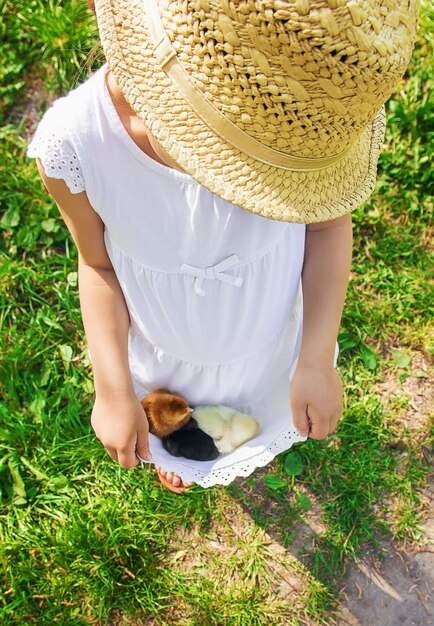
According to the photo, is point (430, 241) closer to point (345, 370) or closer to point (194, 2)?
point (345, 370)

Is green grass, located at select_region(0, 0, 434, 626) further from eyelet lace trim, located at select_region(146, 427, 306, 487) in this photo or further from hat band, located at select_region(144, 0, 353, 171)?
hat band, located at select_region(144, 0, 353, 171)

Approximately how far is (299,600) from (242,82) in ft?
6.45

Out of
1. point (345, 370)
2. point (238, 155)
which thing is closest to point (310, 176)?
point (238, 155)

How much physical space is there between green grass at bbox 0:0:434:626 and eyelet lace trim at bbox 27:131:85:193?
856 millimetres

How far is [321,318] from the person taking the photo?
1.62 m

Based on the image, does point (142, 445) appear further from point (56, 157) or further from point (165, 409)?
point (56, 157)

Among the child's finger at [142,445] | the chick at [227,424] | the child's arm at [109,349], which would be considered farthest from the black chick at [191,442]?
the child's arm at [109,349]

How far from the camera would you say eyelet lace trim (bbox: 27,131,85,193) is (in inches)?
48.9

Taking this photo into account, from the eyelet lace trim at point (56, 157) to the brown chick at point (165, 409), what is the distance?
0.83 metres

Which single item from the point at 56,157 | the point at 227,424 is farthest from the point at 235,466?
the point at 56,157

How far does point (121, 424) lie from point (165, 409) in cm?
28

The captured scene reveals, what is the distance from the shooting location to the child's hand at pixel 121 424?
63.8 inches

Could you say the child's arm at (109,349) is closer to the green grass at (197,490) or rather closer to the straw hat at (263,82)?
the straw hat at (263,82)

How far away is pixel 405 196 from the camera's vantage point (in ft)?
8.87
